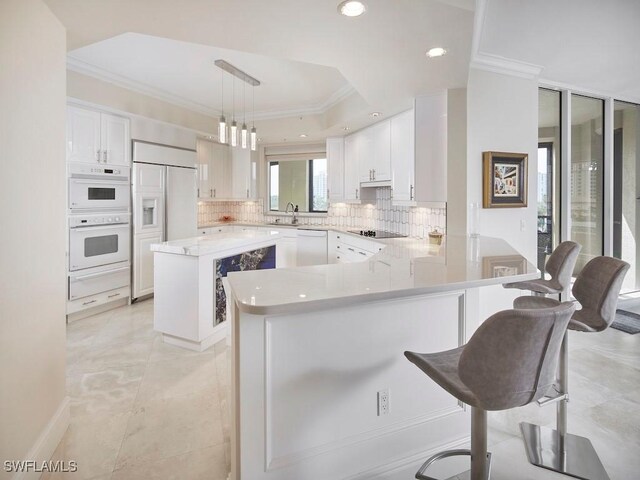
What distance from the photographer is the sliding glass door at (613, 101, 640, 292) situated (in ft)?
14.8

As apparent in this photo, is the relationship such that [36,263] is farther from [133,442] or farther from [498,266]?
[498,266]

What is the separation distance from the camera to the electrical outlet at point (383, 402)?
67.9 inches

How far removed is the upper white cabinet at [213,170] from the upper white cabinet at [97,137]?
1.54 m

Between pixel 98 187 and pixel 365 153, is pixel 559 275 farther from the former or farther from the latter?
pixel 98 187

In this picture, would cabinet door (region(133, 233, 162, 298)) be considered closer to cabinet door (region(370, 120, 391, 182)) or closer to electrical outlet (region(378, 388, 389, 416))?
cabinet door (region(370, 120, 391, 182))

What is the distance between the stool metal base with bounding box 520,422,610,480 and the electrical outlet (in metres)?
0.80

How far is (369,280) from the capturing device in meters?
1.62

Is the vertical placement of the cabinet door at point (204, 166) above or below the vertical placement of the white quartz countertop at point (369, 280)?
above

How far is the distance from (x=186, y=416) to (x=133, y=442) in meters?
0.31

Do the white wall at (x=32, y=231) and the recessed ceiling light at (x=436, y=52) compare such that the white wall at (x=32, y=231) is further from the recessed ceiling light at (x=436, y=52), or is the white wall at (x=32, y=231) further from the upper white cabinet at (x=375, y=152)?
the upper white cabinet at (x=375, y=152)

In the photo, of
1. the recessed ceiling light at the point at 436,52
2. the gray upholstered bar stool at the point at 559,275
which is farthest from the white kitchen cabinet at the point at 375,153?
the gray upholstered bar stool at the point at 559,275

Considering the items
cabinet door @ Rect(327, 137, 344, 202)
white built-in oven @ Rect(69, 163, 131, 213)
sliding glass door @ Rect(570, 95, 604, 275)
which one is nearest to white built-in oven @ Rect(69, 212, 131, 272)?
white built-in oven @ Rect(69, 163, 131, 213)

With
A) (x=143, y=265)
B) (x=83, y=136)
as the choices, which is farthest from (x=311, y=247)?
(x=83, y=136)

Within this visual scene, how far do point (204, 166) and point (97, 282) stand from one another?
2.56 m
